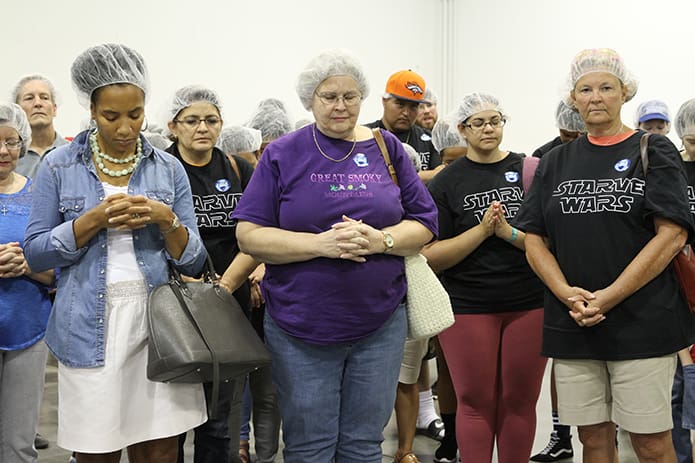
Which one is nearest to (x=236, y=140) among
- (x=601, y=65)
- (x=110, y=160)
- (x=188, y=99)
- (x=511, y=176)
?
(x=188, y=99)

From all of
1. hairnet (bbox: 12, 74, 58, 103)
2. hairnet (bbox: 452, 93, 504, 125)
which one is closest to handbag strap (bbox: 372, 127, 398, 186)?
hairnet (bbox: 452, 93, 504, 125)

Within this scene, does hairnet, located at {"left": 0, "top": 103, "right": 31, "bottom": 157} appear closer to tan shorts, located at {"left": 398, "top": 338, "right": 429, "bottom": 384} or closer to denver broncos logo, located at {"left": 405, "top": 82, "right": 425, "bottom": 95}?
tan shorts, located at {"left": 398, "top": 338, "right": 429, "bottom": 384}

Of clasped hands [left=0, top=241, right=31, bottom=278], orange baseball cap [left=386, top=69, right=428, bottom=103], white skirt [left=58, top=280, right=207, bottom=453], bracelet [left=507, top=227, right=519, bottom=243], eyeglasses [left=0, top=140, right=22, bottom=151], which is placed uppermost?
orange baseball cap [left=386, top=69, right=428, bottom=103]

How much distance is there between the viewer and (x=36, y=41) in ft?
22.3

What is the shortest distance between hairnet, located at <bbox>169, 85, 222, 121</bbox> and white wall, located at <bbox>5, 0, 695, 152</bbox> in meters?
3.33

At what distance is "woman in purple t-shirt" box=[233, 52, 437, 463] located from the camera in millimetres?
2436

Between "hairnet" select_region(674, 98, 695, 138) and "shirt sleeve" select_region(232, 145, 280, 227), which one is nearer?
"shirt sleeve" select_region(232, 145, 280, 227)

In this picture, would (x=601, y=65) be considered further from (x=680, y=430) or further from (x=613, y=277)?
(x=680, y=430)

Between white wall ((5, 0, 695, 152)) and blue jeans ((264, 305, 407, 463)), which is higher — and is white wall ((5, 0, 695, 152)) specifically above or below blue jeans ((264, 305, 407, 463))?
above

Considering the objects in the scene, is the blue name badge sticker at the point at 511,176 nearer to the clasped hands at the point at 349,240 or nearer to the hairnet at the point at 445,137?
the hairnet at the point at 445,137

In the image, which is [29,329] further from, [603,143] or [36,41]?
[36,41]

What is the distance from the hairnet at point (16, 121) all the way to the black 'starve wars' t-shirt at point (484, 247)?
166cm

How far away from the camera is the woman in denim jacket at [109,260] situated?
89.0 inches

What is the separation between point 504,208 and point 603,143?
60 cm
